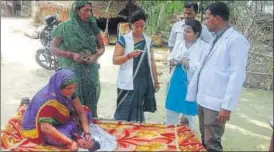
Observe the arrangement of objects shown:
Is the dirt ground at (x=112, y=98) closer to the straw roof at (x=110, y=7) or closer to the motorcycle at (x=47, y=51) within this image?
the motorcycle at (x=47, y=51)

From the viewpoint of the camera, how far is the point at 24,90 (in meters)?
5.92

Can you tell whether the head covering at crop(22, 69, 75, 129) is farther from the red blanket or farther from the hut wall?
the hut wall

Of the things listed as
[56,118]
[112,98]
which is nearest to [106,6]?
[112,98]

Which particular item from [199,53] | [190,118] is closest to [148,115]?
[190,118]

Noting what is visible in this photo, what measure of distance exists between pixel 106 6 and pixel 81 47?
722cm

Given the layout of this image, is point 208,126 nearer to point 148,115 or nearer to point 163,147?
point 163,147

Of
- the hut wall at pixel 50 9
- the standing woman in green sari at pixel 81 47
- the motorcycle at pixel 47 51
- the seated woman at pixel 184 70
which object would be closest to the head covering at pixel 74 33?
the standing woman in green sari at pixel 81 47

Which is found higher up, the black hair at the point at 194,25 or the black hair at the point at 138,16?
the black hair at the point at 138,16

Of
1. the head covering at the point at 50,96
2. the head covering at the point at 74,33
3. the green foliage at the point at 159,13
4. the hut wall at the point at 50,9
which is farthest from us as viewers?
the hut wall at the point at 50,9

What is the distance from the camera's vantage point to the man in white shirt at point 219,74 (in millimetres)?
2672

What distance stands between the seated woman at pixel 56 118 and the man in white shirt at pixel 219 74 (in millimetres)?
901

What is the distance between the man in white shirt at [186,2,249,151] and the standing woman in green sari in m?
1.07

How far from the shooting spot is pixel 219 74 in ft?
9.15

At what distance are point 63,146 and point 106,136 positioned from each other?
1.36ft
